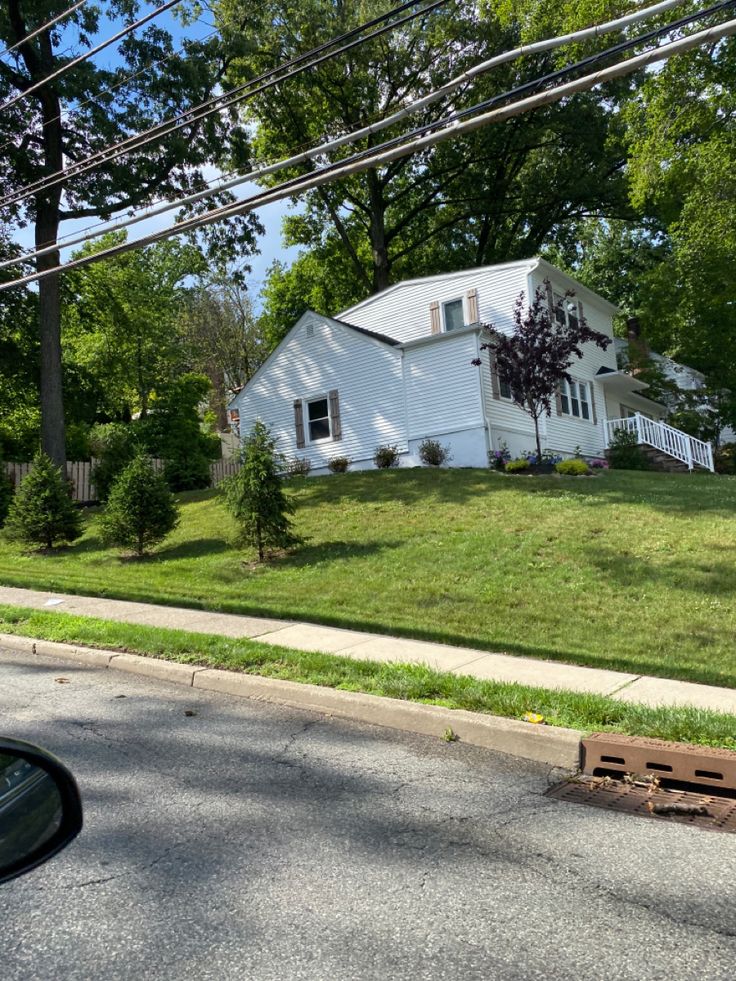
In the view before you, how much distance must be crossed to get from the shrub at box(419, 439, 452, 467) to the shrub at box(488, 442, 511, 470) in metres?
1.32

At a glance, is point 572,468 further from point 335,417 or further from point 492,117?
point 492,117

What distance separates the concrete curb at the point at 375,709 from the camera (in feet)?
18.6

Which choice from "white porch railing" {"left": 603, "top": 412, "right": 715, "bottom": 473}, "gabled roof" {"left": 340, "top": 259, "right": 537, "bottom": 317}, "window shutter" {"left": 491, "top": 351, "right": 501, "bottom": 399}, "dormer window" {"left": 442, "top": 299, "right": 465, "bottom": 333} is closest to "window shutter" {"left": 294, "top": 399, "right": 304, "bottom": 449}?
"gabled roof" {"left": 340, "top": 259, "right": 537, "bottom": 317}

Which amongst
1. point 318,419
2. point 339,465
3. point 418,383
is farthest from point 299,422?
point 418,383

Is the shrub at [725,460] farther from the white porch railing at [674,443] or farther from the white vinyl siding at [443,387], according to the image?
the white vinyl siding at [443,387]

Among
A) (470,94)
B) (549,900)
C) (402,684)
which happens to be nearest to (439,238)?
(470,94)

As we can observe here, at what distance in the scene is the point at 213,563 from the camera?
47.1 ft

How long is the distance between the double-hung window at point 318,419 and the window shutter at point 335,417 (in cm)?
26

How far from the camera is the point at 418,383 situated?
24.8 metres

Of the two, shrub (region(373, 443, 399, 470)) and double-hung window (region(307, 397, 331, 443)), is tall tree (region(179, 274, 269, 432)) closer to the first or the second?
double-hung window (region(307, 397, 331, 443))

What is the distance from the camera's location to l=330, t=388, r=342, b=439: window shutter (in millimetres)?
26453

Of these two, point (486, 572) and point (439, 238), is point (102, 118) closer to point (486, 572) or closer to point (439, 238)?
point (486, 572)

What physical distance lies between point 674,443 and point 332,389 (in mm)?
12336

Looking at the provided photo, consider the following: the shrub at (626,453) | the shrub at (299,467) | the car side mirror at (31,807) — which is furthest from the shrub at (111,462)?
the car side mirror at (31,807)
